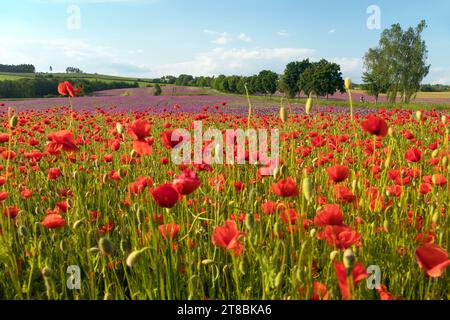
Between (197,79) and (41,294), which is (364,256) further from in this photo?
(197,79)

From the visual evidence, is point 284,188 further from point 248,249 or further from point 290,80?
point 290,80

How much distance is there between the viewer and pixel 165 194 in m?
1.44

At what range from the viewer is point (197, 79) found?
249 feet

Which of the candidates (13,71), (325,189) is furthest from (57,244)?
(13,71)

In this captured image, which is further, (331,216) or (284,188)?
(284,188)

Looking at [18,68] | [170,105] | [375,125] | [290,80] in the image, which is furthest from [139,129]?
[18,68]

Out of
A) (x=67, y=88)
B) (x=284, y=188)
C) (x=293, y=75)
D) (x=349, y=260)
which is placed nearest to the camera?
(x=349, y=260)

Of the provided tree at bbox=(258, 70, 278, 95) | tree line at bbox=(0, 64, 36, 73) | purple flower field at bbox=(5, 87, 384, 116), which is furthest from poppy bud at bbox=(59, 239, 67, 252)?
tree line at bbox=(0, 64, 36, 73)

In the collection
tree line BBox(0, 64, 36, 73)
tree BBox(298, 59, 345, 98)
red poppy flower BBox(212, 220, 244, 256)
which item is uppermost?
tree line BBox(0, 64, 36, 73)

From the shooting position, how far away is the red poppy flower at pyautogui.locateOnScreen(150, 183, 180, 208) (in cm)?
143

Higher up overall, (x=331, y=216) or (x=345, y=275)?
(x=331, y=216)

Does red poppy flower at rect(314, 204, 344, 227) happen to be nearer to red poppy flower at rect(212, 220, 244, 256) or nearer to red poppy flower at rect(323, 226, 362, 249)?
red poppy flower at rect(323, 226, 362, 249)

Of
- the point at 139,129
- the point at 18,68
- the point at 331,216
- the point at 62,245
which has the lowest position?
the point at 62,245
